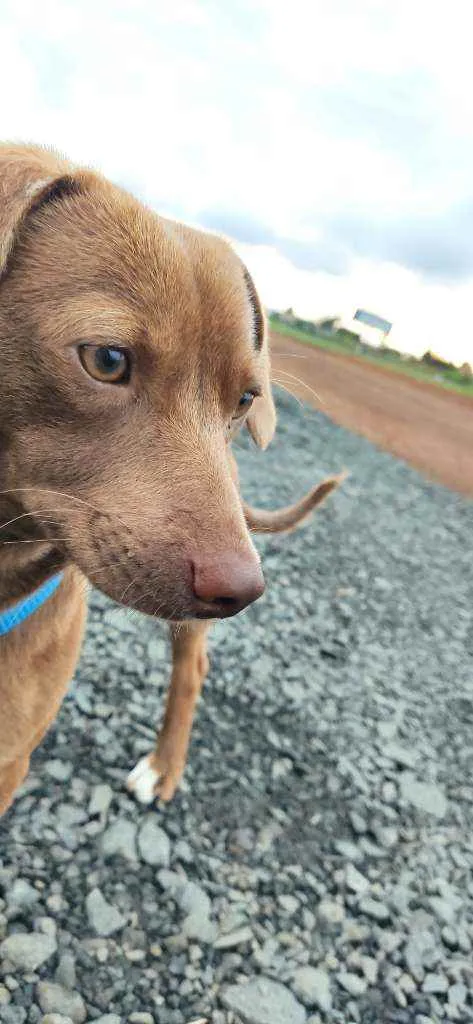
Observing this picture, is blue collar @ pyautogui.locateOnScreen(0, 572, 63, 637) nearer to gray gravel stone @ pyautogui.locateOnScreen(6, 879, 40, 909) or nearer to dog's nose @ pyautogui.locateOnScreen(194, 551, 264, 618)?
dog's nose @ pyautogui.locateOnScreen(194, 551, 264, 618)

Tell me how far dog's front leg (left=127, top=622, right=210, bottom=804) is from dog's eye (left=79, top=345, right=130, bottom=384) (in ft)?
6.90

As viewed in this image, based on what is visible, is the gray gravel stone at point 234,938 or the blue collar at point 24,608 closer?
the blue collar at point 24,608

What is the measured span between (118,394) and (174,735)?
100 inches

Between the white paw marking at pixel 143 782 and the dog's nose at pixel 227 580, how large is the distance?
2459mm

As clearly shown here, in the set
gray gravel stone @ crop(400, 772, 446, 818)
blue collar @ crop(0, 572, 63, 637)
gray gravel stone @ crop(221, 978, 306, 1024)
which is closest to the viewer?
blue collar @ crop(0, 572, 63, 637)

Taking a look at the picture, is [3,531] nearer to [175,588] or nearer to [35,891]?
[175,588]

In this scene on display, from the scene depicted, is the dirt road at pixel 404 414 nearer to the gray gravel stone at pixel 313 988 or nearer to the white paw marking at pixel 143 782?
the white paw marking at pixel 143 782

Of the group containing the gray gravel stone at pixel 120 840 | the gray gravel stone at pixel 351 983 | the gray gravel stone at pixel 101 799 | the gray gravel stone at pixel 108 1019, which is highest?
the gray gravel stone at pixel 101 799

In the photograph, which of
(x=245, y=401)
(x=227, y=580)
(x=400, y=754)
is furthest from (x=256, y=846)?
(x=227, y=580)

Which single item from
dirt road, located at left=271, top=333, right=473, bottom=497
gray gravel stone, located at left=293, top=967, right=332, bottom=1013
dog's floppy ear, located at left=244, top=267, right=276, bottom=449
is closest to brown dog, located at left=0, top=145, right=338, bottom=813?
dog's floppy ear, located at left=244, top=267, right=276, bottom=449

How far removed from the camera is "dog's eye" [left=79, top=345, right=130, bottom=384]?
6.90ft

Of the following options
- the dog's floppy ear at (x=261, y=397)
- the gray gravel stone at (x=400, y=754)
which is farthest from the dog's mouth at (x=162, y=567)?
the gray gravel stone at (x=400, y=754)

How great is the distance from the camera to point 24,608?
254cm

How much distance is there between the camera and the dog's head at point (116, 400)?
202 centimetres
